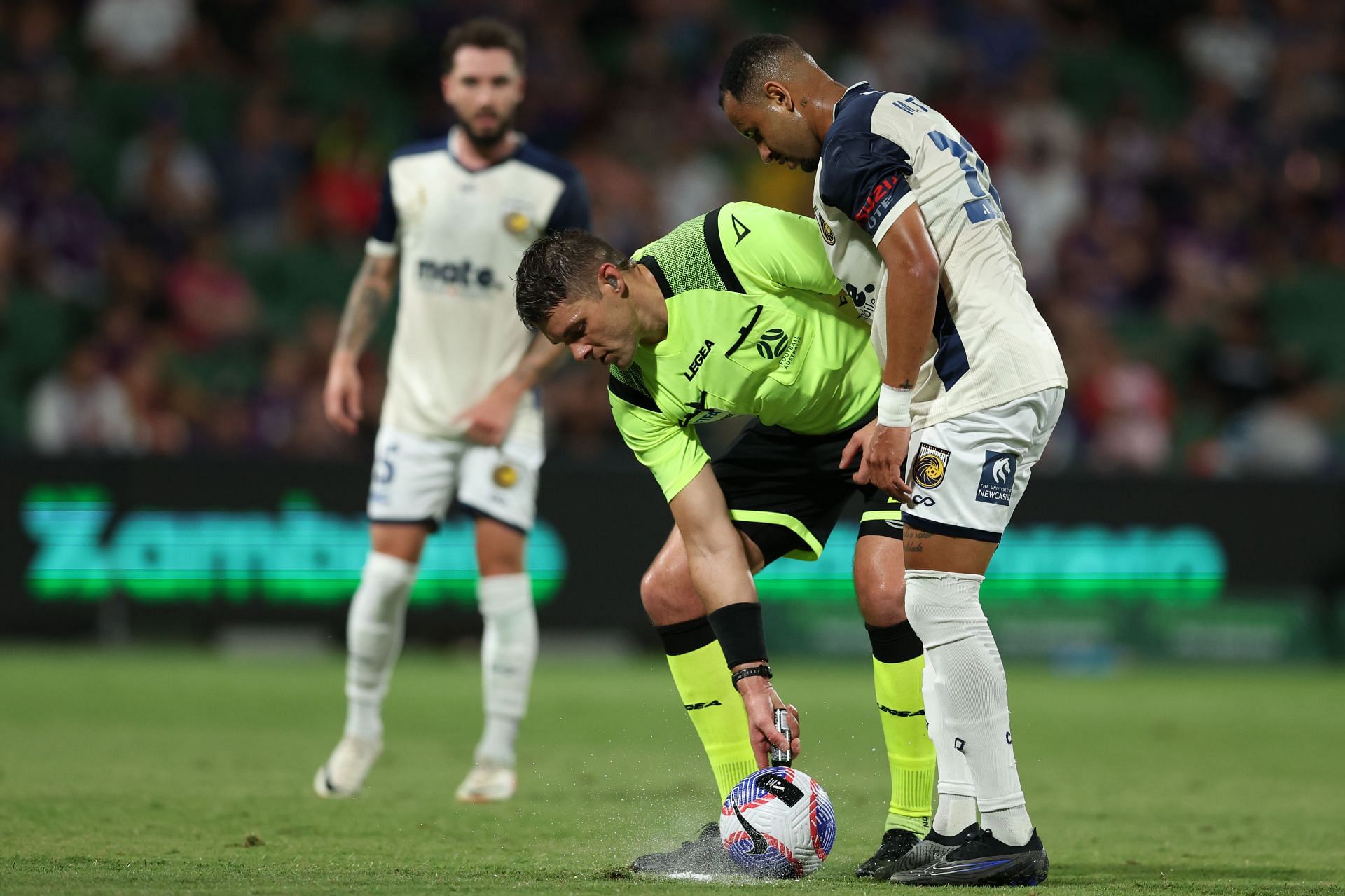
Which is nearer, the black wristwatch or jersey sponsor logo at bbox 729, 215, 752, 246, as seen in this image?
the black wristwatch

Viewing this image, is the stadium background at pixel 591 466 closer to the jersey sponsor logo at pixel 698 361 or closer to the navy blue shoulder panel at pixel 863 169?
the jersey sponsor logo at pixel 698 361

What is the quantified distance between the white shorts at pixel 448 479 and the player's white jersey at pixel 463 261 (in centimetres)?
8

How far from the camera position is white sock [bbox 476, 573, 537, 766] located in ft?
22.0

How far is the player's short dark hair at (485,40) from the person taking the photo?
266 inches

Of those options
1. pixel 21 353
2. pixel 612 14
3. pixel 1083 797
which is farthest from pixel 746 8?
pixel 1083 797

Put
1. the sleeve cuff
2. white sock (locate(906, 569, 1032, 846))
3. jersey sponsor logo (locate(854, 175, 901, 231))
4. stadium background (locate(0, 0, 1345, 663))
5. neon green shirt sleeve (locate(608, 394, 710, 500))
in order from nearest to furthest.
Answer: jersey sponsor logo (locate(854, 175, 901, 231)), white sock (locate(906, 569, 1032, 846)), neon green shirt sleeve (locate(608, 394, 710, 500)), the sleeve cuff, stadium background (locate(0, 0, 1345, 663))

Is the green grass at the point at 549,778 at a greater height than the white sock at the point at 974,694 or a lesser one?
lesser

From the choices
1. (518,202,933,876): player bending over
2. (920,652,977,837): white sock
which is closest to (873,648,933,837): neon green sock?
(518,202,933,876): player bending over

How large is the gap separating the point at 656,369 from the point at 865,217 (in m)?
0.80

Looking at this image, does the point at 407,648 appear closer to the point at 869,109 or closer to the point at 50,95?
the point at 50,95

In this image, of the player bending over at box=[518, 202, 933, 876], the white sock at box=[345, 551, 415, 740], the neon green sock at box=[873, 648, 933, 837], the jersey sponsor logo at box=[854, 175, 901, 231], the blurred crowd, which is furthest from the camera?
the blurred crowd

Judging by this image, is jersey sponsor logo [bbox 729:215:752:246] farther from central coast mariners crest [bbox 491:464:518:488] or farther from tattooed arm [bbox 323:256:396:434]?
tattooed arm [bbox 323:256:396:434]

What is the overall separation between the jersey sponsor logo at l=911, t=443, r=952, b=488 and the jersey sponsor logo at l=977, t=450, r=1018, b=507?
98 mm

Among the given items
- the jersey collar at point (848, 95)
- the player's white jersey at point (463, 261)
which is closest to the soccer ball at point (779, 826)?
the jersey collar at point (848, 95)
